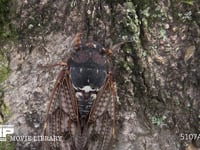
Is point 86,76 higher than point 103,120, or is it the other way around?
point 86,76

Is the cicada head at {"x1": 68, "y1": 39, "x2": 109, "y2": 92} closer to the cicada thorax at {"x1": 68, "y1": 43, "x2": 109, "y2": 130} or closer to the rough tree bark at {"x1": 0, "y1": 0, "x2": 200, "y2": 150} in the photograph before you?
the cicada thorax at {"x1": 68, "y1": 43, "x2": 109, "y2": 130}

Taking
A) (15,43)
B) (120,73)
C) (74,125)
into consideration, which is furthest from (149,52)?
(15,43)

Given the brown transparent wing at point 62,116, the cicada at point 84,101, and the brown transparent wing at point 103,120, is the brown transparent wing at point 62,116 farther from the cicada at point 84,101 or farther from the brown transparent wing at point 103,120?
the brown transparent wing at point 103,120

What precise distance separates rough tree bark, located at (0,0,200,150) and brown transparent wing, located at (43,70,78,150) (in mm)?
55

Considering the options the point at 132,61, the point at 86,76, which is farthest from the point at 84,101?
the point at 132,61

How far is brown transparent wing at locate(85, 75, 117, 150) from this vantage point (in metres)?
1.68

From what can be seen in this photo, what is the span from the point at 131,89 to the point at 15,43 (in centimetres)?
82

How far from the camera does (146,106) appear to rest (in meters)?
1.63

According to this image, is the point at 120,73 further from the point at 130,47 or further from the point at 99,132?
the point at 99,132

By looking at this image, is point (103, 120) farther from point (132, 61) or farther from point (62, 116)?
point (132, 61)

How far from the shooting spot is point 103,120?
71.6 inches

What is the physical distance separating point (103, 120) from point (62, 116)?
0.96ft

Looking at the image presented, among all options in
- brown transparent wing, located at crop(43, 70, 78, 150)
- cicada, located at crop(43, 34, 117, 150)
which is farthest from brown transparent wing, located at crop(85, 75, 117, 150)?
brown transparent wing, located at crop(43, 70, 78, 150)

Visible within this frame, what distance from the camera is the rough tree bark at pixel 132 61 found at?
1614 millimetres
